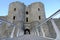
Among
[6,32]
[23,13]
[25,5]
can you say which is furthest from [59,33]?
[25,5]

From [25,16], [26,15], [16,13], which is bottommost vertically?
[25,16]

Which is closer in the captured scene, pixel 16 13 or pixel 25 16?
pixel 16 13

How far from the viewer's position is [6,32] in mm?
18484

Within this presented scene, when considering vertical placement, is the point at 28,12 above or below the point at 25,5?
below

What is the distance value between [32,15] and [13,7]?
3.99 meters

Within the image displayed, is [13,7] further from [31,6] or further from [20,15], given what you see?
[31,6]

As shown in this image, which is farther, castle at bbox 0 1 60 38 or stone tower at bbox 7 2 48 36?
stone tower at bbox 7 2 48 36

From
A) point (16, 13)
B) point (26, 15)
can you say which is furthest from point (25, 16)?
point (16, 13)

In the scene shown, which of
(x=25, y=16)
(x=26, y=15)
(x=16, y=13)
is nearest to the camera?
(x=16, y=13)

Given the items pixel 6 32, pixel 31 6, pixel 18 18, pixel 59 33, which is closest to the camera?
pixel 59 33

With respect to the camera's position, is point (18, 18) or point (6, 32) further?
point (18, 18)

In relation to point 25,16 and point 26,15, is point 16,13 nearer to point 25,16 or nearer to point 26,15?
point 25,16

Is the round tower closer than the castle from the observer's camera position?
No

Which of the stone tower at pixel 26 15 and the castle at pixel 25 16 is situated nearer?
the castle at pixel 25 16
